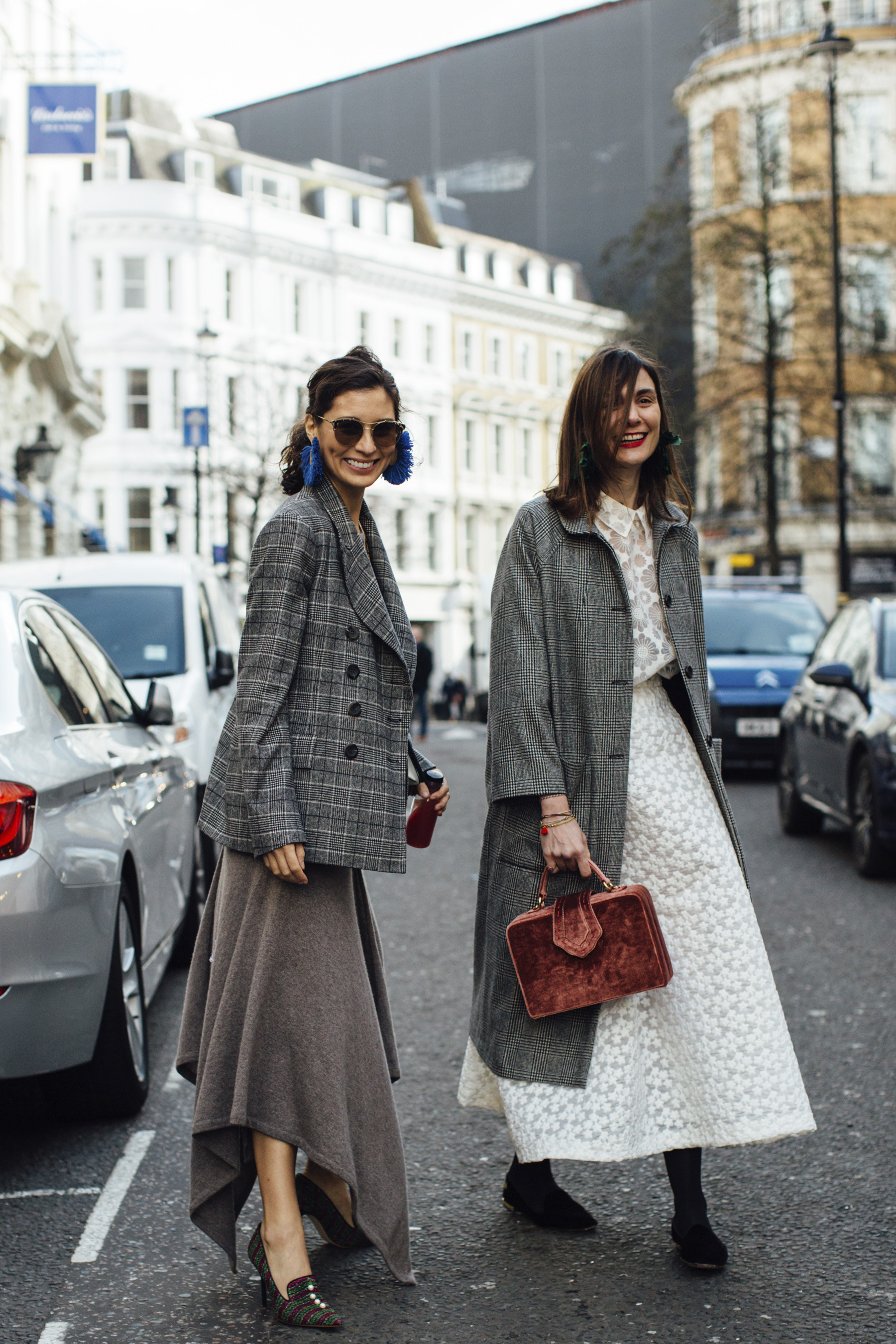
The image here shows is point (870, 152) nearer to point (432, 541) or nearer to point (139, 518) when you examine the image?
point (139, 518)

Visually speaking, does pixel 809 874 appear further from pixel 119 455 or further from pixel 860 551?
pixel 119 455

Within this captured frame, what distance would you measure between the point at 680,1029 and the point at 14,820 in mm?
1651

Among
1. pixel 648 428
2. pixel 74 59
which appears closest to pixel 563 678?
pixel 648 428

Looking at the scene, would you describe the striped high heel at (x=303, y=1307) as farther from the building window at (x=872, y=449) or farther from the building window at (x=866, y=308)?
the building window at (x=872, y=449)

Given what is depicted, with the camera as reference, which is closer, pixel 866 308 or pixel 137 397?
pixel 866 308

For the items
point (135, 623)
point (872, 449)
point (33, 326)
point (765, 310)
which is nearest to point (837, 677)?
point (135, 623)

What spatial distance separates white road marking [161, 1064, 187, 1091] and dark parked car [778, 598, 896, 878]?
4.89m

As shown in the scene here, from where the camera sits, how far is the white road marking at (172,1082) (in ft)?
17.2

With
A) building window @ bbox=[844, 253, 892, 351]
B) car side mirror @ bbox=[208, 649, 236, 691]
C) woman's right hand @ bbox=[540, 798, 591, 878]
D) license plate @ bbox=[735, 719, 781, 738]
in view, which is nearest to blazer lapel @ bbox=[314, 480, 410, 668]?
woman's right hand @ bbox=[540, 798, 591, 878]

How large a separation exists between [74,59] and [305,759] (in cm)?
3284

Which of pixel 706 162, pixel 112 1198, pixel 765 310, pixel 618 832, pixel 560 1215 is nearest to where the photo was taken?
pixel 618 832

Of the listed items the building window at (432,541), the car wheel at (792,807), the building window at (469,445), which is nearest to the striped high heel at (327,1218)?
the car wheel at (792,807)

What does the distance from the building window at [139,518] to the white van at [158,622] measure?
47.6 metres

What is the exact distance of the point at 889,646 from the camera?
9977mm
